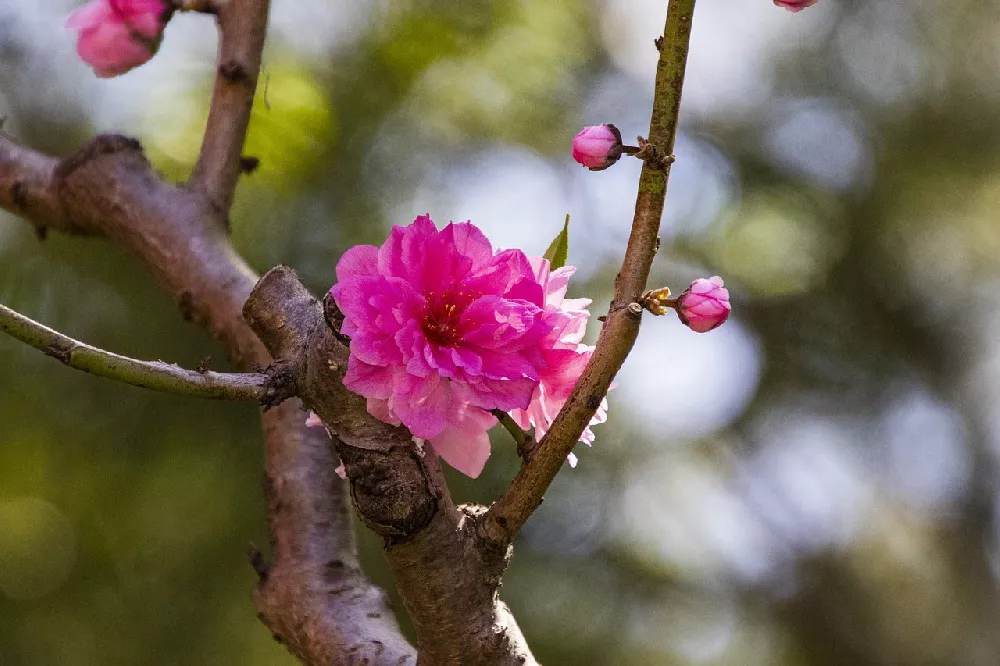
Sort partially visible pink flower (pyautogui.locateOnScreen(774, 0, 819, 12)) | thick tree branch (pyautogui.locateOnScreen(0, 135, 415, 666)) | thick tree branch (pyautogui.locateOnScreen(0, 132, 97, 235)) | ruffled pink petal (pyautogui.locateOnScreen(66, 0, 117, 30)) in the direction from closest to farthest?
partially visible pink flower (pyautogui.locateOnScreen(774, 0, 819, 12)) → thick tree branch (pyautogui.locateOnScreen(0, 135, 415, 666)) → ruffled pink petal (pyautogui.locateOnScreen(66, 0, 117, 30)) → thick tree branch (pyautogui.locateOnScreen(0, 132, 97, 235))

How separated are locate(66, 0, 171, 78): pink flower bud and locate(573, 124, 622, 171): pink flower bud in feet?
1.99

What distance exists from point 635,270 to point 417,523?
0.21 m

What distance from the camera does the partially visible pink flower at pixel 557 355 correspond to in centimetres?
61

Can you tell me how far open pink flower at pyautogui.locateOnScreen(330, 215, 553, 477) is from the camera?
1.84 ft

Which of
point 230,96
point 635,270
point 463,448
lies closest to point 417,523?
point 463,448

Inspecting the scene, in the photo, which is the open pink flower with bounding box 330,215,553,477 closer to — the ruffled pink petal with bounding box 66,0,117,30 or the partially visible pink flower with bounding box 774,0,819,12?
the partially visible pink flower with bounding box 774,0,819,12

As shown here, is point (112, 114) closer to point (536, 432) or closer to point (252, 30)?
point (252, 30)

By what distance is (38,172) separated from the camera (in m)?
1.09

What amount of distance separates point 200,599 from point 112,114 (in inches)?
39.8

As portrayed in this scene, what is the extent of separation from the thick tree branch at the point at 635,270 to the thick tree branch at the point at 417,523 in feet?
0.24

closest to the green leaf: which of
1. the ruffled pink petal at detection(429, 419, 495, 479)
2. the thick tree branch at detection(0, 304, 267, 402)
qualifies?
the ruffled pink petal at detection(429, 419, 495, 479)

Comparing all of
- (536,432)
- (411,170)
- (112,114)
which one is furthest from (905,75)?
(536,432)

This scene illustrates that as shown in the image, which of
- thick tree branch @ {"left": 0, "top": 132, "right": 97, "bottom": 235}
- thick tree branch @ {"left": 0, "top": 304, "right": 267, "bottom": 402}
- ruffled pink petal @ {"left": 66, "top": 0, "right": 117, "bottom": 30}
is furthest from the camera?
thick tree branch @ {"left": 0, "top": 132, "right": 97, "bottom": 235}

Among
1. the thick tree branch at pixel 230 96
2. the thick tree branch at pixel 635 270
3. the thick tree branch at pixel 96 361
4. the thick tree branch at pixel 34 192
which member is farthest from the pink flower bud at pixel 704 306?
the thick tree branch at pixel 34 192
